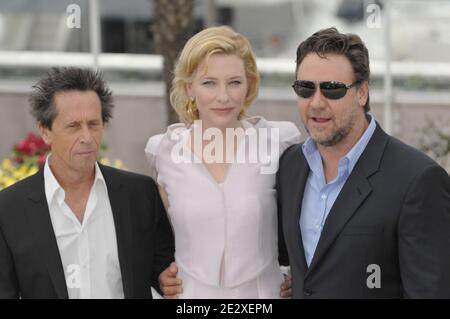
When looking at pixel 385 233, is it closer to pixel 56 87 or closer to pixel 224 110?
pixel 224 110

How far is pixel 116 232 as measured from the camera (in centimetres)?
365

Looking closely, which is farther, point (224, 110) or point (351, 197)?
point (224, 110)

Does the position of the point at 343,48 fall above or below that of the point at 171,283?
above

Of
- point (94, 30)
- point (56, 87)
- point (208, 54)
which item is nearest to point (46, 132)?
point (56, 87)

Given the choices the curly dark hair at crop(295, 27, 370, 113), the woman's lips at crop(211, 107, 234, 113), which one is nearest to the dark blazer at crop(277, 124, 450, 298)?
the curly dark hair at crop(295, 27, 370, 113)

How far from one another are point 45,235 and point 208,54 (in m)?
1.01

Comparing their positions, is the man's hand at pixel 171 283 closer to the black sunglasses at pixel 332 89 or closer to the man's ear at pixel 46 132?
the man's ear at pixel 46 132

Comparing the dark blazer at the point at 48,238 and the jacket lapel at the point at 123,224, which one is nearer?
the dark blazer at the point at 48,238

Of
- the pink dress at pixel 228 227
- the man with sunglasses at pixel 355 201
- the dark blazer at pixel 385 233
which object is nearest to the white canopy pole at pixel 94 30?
the pink dress at pixel 228 227

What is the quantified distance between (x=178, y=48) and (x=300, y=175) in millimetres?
4846

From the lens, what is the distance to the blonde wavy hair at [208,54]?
3.89m

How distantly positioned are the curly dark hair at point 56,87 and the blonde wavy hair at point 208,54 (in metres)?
0.40

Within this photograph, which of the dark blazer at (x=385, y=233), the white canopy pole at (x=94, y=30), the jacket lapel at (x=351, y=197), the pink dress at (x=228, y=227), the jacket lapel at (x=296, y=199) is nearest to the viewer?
the dark blazer at (x=385, y=233)

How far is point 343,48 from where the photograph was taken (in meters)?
3.56
